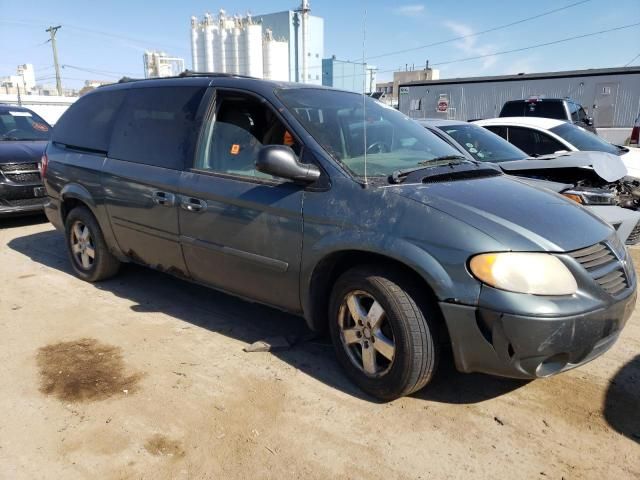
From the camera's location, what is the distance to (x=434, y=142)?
379cm

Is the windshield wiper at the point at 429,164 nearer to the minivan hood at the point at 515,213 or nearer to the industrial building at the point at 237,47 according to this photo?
the minivan hood at the point at 515,213

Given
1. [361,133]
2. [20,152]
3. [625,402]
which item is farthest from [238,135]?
[20,152]

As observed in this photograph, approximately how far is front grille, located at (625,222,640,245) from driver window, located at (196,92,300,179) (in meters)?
4.00

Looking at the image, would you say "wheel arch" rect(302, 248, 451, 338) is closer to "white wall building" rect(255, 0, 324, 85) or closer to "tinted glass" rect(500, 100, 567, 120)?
"tinted glass" rect(500, 100, 567, 120)

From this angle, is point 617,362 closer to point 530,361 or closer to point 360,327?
point 530,361

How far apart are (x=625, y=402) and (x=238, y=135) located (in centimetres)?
300

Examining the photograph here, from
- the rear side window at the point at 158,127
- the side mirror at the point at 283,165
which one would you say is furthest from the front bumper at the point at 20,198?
the side mirror at the point at 283,165

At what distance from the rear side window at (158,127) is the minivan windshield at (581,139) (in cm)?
607

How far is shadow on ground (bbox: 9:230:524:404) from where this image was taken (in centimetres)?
313

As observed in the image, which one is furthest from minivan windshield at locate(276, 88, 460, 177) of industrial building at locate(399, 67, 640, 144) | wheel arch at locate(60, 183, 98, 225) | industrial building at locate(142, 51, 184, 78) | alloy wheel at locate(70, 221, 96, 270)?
industrial building at locate(142, 51, 184, 78)

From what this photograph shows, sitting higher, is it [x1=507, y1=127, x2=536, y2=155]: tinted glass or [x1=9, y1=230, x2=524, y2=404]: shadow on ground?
[x1=507, y1=127, x2=536, y2=155]: tinted glass

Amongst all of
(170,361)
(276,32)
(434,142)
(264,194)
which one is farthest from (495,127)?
(276,32)

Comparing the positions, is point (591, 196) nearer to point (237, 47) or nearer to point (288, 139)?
point (288, 139)

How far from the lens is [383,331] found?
2.89 metres
